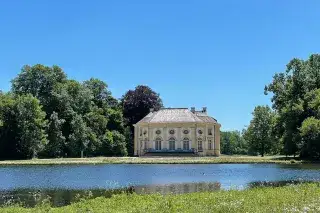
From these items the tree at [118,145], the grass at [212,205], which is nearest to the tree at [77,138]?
the tree at [118,145]

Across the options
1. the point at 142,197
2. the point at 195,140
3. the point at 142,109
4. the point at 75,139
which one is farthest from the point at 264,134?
the point at 142,197

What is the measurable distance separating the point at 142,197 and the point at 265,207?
588 centimetres

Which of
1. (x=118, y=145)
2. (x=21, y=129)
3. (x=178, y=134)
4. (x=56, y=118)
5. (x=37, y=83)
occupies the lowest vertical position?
(x=118, y=145)

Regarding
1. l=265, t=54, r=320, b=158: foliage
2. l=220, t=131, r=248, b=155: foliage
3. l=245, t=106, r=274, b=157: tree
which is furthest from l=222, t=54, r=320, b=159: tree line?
l=220, t=131, r=248, b=155: foliage

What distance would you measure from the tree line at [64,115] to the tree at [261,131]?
65.4ft

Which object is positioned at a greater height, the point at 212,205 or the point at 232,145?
the point at 232,145

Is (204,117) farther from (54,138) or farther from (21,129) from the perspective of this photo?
(21,129)

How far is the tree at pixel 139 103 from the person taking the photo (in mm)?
99812

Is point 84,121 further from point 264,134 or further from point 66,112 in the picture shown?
point 264,134

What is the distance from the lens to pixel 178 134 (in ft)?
286

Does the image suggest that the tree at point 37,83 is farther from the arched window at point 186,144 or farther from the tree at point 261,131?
the tree at point 261,131

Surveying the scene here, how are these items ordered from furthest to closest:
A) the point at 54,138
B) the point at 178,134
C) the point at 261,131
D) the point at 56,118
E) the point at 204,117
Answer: the point at 261,131
the point at 204,117
the point at 178,134
the point at 56,118
the point at 54,138

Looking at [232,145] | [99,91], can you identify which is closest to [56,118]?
[99,91]

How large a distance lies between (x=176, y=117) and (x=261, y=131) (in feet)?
61.4
